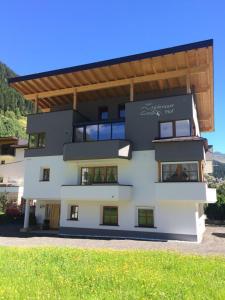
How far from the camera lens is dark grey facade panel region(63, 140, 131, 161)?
2191 cm

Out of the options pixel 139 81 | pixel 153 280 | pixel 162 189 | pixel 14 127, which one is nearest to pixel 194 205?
pixel 162 189

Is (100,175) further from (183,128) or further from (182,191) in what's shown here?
(183,128)

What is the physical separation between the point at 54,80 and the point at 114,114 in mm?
5828

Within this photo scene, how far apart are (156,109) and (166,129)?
1678 millimetres

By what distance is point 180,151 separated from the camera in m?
20.5

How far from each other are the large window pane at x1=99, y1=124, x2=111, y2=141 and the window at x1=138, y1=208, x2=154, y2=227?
239 inches

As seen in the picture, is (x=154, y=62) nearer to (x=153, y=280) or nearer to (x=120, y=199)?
(x=120, y=199)

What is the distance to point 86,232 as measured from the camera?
23.1 metres

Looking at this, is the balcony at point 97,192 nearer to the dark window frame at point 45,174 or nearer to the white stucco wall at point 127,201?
the white stucco wall at point 127,201

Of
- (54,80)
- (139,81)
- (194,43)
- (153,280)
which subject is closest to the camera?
(153,280)

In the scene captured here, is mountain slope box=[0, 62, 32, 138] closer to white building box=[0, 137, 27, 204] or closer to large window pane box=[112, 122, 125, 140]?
white building box=[0, 137, 27, 204]

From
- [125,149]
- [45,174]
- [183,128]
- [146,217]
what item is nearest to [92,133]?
[125,149]

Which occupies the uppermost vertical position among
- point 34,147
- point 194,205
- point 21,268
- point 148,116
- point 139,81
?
point 139,81

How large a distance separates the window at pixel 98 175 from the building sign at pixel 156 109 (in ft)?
16.0
